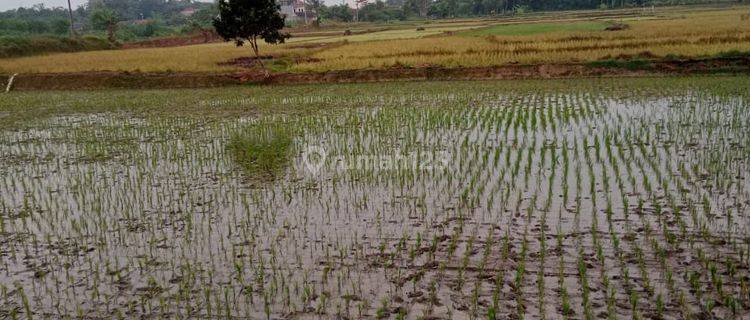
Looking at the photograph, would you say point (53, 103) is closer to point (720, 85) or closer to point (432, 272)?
point (432, 272)

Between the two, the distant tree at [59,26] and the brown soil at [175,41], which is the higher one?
the distant tree at [59,26]

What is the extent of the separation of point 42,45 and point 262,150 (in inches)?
1090

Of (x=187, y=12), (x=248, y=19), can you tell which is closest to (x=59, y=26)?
(x=248, y=19)

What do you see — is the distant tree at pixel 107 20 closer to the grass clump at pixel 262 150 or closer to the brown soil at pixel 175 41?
A: the brown soil at pixel 175 41

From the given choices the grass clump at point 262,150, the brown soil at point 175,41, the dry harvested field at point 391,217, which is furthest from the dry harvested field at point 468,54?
the brown soil at point 175,41

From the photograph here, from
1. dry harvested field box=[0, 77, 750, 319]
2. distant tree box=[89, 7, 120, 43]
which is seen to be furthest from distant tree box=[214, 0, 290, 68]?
distant tree box=[89, 7, 120, 43]

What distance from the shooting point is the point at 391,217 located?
517 cm

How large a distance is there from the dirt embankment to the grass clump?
27.5 ft

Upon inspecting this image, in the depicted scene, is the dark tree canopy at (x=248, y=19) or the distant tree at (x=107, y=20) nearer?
the dark tree canopy at (x=248, y=19)

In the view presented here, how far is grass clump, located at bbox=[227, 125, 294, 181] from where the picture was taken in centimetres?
714

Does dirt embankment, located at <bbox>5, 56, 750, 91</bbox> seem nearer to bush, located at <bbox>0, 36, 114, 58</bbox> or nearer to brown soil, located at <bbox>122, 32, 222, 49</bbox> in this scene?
bush, located at <bbox>0, 36, 114, 58</bbox>

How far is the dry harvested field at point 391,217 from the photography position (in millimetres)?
3607

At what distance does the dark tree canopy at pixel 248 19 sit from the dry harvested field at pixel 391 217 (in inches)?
338

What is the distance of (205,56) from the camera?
2402 centimetres
